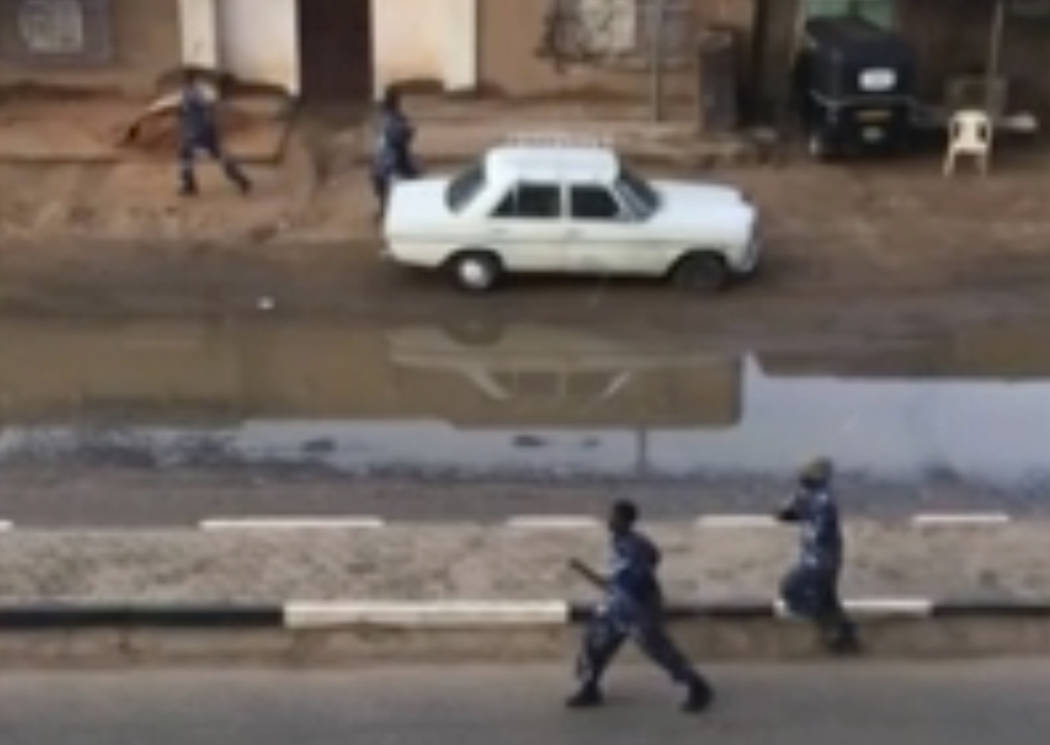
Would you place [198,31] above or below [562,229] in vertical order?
above

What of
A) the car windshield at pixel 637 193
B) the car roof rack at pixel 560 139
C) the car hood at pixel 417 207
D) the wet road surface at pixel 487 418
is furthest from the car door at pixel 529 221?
the car roof rack at pixel 560 139

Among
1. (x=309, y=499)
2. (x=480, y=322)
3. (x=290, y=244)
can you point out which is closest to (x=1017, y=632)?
(x=309, y=499)

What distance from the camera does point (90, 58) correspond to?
2483cm

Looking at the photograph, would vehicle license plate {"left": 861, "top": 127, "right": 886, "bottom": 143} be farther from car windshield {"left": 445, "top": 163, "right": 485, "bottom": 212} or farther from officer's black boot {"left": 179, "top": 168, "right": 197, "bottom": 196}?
officer's black boot {"left": 179, "top": 168, "right": 197, "bottom": 196}

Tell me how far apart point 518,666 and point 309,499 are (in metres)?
3.05

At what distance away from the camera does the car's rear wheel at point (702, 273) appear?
19750 mm

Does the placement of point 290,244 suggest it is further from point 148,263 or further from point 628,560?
point 628,560

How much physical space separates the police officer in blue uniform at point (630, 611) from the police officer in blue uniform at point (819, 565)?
108cm

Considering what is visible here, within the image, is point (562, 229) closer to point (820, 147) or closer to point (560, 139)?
point (560, 139)

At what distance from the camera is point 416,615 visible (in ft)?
43.3

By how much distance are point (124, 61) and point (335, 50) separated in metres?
2.55

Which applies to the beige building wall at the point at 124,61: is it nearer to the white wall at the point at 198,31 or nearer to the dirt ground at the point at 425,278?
the white wall at the point at 198,31

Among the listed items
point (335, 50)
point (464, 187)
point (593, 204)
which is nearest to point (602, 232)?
point (593, 204)

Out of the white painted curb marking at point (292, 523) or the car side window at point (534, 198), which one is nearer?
the white painted curb marking at point (292, 523)
